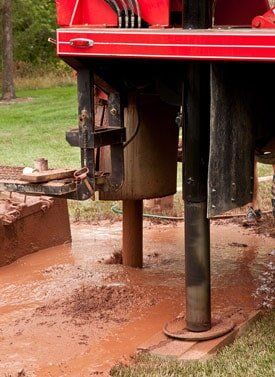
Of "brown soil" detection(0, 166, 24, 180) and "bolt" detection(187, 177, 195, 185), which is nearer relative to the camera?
"bolt" detection(187, 177, 195, 185)

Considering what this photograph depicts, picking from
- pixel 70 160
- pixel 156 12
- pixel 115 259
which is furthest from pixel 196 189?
pixel 70 160

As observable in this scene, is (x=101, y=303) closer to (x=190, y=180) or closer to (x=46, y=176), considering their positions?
(x=46, y=176)

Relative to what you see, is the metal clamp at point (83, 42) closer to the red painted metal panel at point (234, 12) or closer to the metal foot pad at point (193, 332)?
the red painted metal panel at point (234, 12)

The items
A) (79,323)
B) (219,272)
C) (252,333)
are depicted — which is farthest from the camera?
(219,272)

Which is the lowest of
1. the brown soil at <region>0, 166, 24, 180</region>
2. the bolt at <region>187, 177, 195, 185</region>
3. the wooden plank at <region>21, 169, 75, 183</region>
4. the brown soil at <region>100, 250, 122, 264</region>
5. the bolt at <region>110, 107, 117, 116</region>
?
the brown soil at <region>100, 250, 122, 264</region>

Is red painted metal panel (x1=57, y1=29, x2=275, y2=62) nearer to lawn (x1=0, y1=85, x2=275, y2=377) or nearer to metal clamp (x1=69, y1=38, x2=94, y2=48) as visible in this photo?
metal clamp (x1=69, y1=38, x2=94, y2=48)

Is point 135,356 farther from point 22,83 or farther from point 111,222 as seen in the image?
point 22,83

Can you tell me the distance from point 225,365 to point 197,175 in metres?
1.01

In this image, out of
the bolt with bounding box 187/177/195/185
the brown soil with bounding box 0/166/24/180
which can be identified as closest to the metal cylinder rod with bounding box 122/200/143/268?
the brown soil with bounding box 0/166/24/180

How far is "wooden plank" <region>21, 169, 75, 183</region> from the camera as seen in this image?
5.13 metres

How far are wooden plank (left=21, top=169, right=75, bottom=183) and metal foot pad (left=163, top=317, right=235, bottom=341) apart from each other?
1.04 meters

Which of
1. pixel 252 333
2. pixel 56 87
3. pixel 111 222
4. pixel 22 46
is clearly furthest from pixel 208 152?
pixel 22 46

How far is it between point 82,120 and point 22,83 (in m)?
27.1

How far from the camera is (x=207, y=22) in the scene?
15.9 ft
